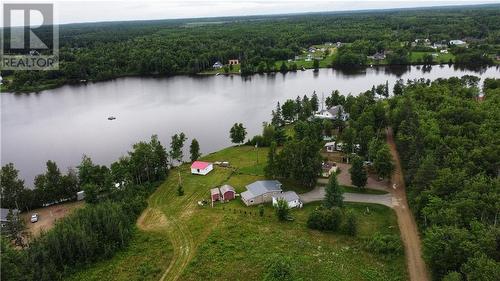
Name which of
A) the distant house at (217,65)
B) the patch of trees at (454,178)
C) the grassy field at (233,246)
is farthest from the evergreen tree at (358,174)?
the distant house at (217,65)

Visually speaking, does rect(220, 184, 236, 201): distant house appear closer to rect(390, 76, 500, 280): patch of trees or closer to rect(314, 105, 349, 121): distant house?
rect(390, 76, 500, 280): patch of trees

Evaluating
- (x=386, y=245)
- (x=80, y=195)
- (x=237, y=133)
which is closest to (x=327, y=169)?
(x=237, y=133)

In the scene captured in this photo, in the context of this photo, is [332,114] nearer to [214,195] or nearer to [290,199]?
[290,199]

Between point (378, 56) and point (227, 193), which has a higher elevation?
point (378, 56)

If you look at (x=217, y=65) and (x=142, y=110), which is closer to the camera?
(x=142, y=110)

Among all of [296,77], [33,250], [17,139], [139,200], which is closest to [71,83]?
[17,139]

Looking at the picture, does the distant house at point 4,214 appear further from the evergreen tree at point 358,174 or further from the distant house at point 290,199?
the evergreen tree at point 358,174

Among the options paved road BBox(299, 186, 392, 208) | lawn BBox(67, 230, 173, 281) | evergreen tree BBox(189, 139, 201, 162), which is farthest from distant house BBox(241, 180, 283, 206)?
evergreen tree BBox(189, 139, 201, 162)
